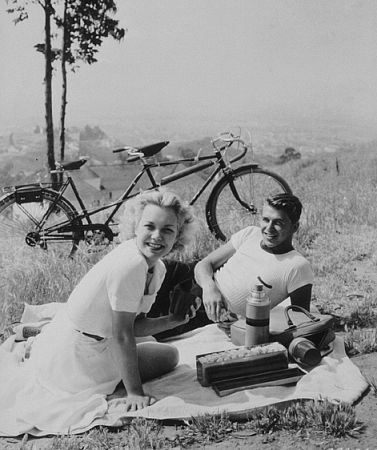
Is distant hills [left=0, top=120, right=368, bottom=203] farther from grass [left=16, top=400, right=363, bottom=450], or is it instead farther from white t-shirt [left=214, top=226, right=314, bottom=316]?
grass [left=16, top=400, right=363, bottom=450]

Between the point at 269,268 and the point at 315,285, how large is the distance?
129 centimetres

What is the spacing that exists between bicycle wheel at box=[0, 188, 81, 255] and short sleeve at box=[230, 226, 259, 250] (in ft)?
6.52

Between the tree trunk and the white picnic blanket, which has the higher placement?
the tree trunk

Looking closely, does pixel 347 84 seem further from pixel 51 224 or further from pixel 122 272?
pixel 122 272

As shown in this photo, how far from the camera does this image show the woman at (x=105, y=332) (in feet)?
8.61

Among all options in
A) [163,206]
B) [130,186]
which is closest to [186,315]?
[163,206]

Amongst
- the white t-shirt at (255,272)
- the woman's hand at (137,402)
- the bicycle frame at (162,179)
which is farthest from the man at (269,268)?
the bicycle frame at (162,179)

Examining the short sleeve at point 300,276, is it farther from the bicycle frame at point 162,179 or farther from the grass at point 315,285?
the bicycle frame at point 162,179

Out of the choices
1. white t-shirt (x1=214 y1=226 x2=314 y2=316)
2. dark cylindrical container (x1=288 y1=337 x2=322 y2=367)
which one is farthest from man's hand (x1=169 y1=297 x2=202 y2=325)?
dark cylindrical container (x1=288 y1=337 x2=322 y2=367)

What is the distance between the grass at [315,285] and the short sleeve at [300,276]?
46 cm

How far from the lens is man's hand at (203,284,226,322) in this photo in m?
3.30

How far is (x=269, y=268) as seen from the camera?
10.9ft

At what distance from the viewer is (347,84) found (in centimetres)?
1120

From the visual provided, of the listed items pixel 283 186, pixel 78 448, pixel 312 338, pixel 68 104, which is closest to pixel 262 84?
pixel 68 104
